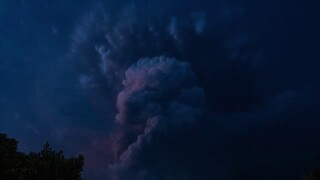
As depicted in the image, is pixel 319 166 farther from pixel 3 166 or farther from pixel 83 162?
pixel 3 166

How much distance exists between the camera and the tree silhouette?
154 feet

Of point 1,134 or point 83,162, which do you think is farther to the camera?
point 83,162

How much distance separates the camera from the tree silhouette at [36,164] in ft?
154

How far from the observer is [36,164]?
4991cm

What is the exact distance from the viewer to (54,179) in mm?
52469

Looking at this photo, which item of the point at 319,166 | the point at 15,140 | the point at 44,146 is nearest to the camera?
the point at 15,140

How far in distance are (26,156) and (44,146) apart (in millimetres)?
3301

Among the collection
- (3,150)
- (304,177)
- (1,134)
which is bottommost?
(304,177)

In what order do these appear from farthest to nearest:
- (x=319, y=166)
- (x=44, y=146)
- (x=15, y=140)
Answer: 1. (x=319, y=166)
2. (x=44, y=146)
3. (x=15, y=140)

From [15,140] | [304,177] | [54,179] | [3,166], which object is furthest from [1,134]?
[304,177]

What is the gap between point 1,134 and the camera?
165 feet

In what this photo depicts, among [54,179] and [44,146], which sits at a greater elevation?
[44,146]

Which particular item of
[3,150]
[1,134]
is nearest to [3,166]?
[3,150]

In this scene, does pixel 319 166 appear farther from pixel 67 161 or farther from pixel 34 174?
pixel 34 174
